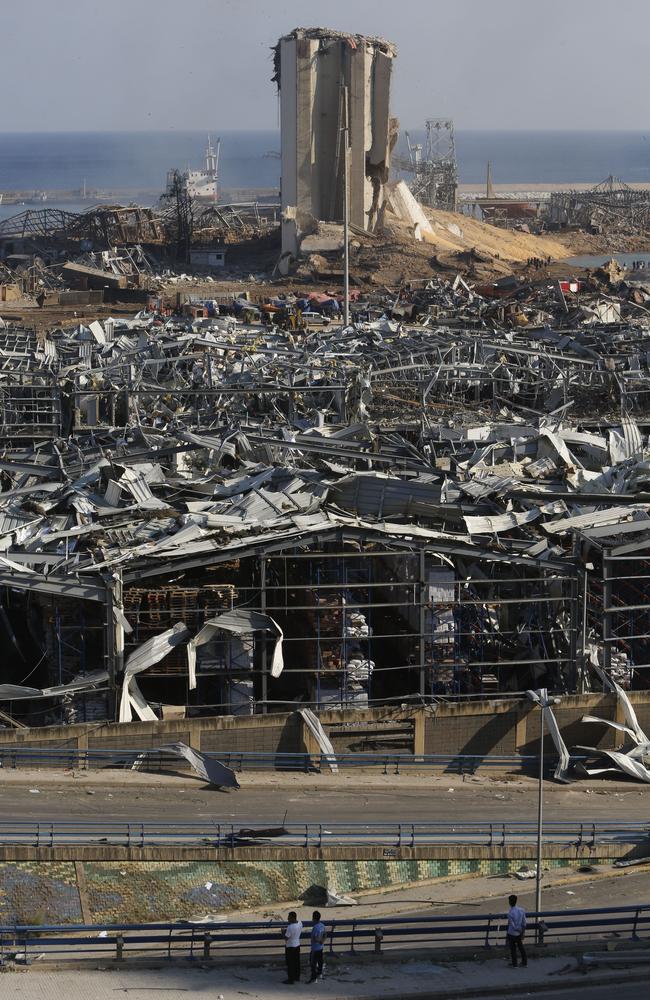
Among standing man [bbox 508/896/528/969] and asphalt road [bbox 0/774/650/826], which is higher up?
standing man [bbox 508/896/528/969]

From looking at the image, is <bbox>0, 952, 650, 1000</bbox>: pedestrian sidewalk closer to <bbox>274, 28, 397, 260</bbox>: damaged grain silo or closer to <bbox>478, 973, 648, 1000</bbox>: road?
<bbox>478, 973, 648, 1000</bbox>: road

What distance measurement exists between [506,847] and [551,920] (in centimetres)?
188

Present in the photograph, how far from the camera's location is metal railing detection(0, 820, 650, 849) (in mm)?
16750

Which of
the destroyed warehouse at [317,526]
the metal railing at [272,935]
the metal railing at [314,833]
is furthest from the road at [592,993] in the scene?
the destroyed warehouse at [317,526]

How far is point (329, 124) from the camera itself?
246 feet

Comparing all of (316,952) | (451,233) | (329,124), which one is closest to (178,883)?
(316,952)

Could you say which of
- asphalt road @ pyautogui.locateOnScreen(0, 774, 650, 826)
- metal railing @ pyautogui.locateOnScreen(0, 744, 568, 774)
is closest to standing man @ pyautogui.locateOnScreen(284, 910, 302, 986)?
asphalt road @ pyautogui.locateOnScreen(0, 774, 650, 826)

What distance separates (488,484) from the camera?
24.3m

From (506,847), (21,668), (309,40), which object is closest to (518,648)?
(506,847)

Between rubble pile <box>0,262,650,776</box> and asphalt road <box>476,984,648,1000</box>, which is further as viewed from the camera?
rubble pile <box>0,262,650,776</box>

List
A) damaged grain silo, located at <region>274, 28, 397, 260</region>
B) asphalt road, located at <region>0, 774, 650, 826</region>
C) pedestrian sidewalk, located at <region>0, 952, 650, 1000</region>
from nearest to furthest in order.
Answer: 1. pedestrian sidewalk, located at <region>0, 952, 650, 1000</region>
2. asphalt road, located at <region>0, 774, 650, 826</region>
3. damaged grain silo, located at <region>274, 28, 397, 260</region>

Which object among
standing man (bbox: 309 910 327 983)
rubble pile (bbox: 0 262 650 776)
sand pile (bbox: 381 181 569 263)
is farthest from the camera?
sand pile (bbox: 381 181 569 263)

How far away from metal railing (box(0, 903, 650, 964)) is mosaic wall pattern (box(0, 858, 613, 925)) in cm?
60

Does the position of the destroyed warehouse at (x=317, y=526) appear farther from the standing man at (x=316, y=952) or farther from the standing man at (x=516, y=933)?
the standing man at (x=516, y=933)
